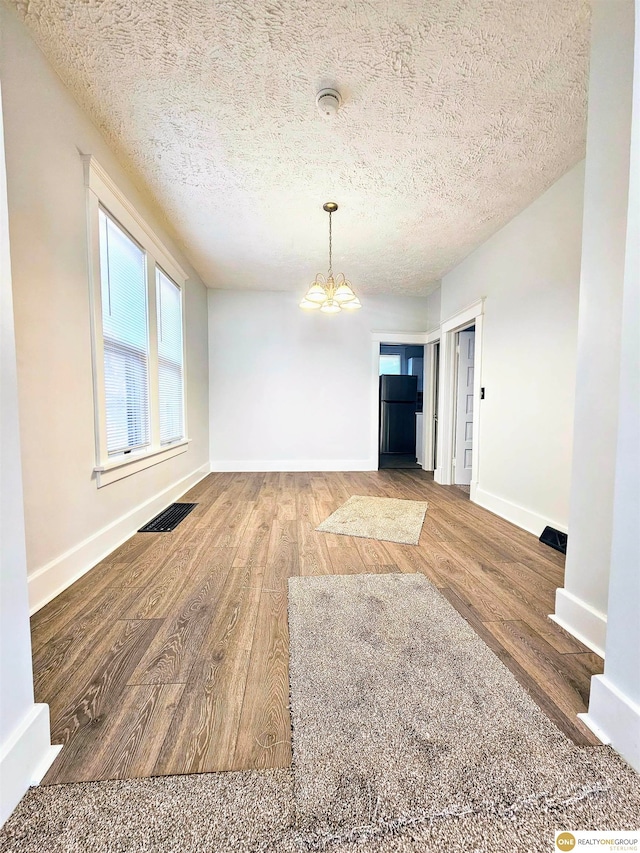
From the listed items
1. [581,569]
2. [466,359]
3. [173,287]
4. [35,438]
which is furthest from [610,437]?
[173,287]

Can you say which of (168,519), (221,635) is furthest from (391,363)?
(221,635)

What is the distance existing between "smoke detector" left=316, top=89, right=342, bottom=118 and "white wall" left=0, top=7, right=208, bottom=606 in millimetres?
1387

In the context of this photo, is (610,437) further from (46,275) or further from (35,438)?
(46,275)

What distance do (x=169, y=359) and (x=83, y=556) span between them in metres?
2.20

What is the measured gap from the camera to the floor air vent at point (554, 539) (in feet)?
7.64

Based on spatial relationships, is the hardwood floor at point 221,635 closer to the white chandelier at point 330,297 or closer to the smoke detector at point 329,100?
the white chandelier at point 330,297

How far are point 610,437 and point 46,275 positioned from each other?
107 inches

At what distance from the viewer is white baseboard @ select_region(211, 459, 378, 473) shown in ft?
17.0

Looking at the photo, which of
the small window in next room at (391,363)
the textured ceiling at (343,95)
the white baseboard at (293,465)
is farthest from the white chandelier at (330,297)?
the small window in next room at (391,363)

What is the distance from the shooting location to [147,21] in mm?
1433

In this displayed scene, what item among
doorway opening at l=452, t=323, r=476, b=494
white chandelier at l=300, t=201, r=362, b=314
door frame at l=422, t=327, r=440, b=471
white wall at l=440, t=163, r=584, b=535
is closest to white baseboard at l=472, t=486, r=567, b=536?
white wall at l=440, t=163, r=584, b=535

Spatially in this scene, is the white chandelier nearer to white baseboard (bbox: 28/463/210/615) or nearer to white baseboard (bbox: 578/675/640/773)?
white baseboard (bbox: 28/463/210/615)

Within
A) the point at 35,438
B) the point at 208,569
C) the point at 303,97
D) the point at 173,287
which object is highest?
the point at 303,97

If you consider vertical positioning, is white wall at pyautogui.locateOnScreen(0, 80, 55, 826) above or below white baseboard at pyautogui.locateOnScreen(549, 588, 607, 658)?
above
